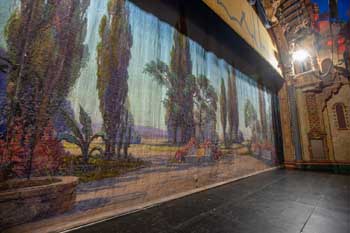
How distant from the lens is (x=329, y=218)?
1609 mm

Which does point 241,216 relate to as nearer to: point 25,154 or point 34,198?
point 34,198

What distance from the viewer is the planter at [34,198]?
4.02 ft

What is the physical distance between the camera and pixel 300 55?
21.7ft

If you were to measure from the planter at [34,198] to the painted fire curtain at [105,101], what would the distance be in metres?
0.08

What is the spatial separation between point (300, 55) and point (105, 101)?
26.0ft

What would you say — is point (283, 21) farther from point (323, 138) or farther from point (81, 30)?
point (81, 30)

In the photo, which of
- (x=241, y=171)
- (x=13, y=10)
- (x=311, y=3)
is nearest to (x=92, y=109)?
(x=13, y=10)

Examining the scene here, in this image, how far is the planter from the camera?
1.23 m

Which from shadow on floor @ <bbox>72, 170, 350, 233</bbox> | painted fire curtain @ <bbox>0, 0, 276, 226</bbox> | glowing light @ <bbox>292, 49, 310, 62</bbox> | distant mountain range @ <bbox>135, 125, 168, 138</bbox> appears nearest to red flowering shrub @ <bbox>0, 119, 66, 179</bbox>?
painted fire curtain @ <bbox>0, 0, 276, 226</bbox>

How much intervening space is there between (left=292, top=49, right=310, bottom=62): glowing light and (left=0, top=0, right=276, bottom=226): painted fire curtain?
569 cm

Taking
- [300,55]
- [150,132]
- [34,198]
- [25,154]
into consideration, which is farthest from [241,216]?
[300,55]

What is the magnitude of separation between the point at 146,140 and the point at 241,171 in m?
3.12

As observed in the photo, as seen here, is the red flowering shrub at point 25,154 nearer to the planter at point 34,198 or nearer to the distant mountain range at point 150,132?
the planter at point 34,198

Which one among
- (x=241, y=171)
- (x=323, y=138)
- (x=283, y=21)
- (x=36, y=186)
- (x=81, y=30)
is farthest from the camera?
(x=283, y=21)
